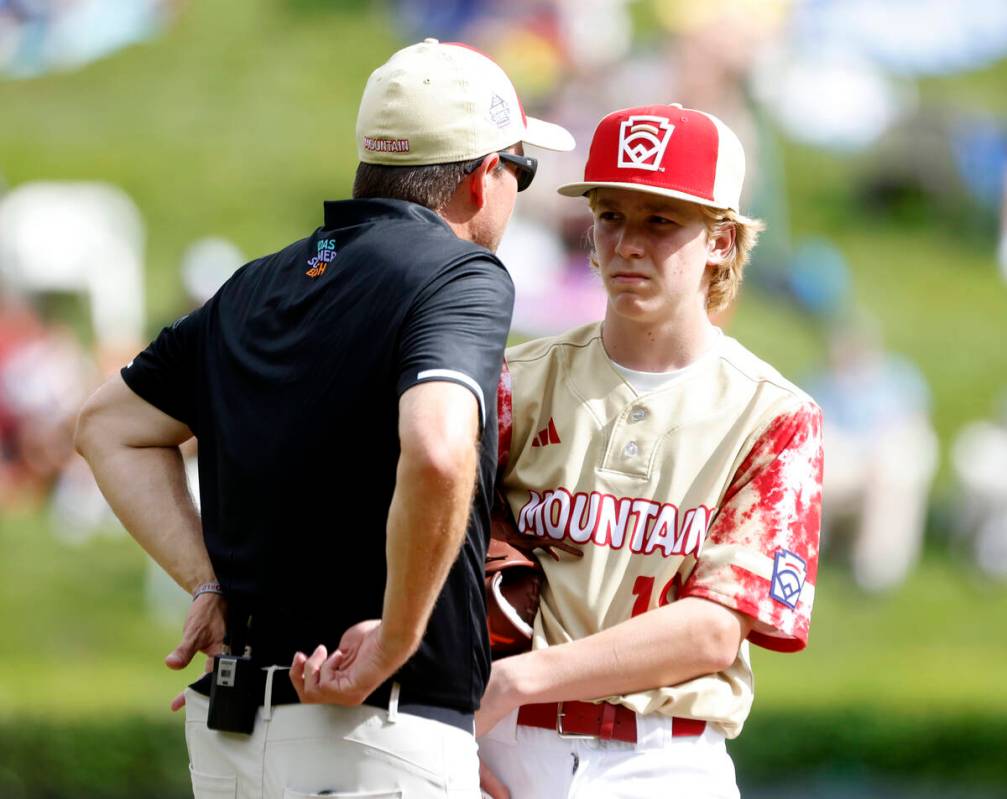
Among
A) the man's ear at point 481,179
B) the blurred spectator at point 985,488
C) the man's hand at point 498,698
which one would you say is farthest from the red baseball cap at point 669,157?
the blurred spectator at point 985,488

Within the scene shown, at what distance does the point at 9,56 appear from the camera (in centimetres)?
1259

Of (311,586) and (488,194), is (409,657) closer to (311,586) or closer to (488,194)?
(311,586)

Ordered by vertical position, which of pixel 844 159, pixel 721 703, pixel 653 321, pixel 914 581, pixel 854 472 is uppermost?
pixel 844 159

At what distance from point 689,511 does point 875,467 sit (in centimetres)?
925

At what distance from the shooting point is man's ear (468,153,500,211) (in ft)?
8.93

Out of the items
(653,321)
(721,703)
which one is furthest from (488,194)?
(721,703)

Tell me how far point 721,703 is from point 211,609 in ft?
3.21

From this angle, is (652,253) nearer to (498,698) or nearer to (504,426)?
(504,426)

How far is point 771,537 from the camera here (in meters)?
2.81

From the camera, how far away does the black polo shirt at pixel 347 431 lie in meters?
2.47

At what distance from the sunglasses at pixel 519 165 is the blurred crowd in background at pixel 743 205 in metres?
8.80

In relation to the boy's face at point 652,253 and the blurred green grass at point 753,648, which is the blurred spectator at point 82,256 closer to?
the blurred green grass at point 753,648

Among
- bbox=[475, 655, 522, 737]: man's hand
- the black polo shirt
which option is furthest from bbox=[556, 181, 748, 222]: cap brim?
bbox=[475, 655, 522, 737]: man's hand

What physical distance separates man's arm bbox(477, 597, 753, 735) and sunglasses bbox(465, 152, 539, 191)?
862 mm
